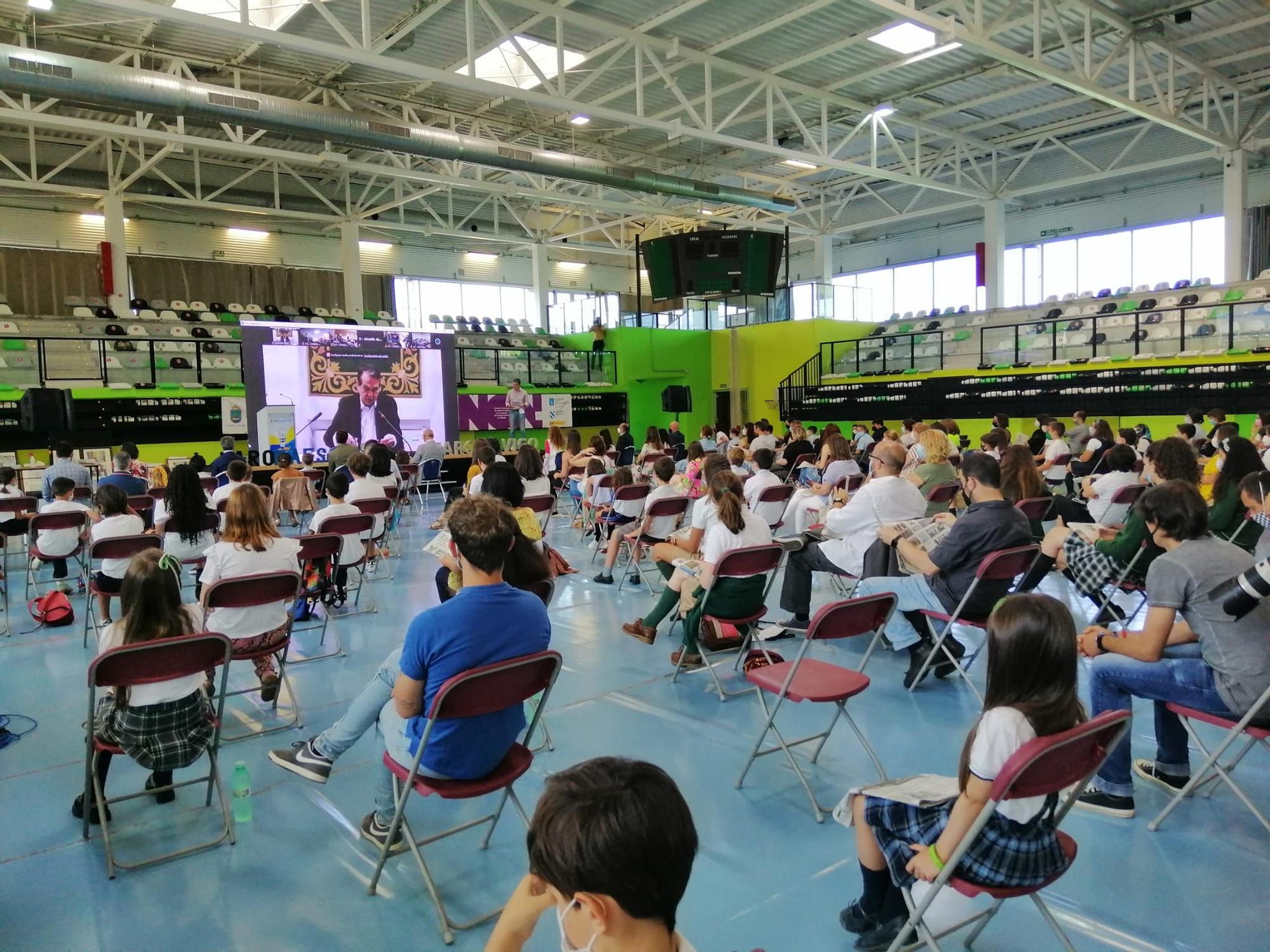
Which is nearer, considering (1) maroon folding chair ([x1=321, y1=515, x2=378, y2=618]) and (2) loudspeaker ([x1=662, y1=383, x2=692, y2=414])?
(1) maroon folding chair ([x1=321, y1=515, x2=378, y2=618])

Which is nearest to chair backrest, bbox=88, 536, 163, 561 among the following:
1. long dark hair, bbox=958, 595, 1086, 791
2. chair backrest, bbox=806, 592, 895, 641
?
chair backrest, bbox=806, 592, 895, 641

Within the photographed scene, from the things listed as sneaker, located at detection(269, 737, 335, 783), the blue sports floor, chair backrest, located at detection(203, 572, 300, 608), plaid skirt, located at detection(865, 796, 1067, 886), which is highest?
chair backrest, located at detection(203, 572, 300, 608)

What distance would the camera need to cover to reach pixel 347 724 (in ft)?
10.7

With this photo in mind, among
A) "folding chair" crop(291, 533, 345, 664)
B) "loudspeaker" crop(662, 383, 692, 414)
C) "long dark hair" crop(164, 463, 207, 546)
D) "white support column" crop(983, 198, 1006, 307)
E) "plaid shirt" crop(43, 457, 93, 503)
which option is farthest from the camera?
"white support column" crop(983, 198, 1006, 307)

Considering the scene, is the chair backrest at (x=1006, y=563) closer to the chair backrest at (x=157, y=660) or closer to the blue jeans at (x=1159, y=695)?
the blue jeans at (x=1159, y=695)

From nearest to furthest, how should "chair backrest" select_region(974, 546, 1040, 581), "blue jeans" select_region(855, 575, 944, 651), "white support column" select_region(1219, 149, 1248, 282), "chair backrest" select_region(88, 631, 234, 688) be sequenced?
"chair backrest" select_region(88, 631, 234, 688)
"chair backrest" select_region(974, 546, 1040, 581)
"blue jeans" select_region(855, 575, 944, 651)
"white support column" select_region(1219, 149, 1248, 282)

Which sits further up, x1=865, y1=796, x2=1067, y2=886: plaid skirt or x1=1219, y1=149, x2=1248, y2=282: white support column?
x1=1219, y1=149, x2=1248, y2=282: white support column

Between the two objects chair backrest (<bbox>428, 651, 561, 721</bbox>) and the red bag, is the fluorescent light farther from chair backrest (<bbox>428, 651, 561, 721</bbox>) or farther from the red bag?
chair backrest (<bbox>428, 651, 561, 721</bbox>)

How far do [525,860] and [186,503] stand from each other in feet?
12.6

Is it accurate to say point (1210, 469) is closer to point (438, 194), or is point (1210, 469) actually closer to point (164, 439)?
point (164, 439)

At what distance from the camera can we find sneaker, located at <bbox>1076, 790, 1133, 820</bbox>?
125 inches

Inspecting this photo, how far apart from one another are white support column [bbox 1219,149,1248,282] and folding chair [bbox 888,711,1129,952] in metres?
18.5

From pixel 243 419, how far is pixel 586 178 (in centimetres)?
760

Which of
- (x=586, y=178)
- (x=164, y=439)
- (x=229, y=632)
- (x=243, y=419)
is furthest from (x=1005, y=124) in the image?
(x=229, y=632)
